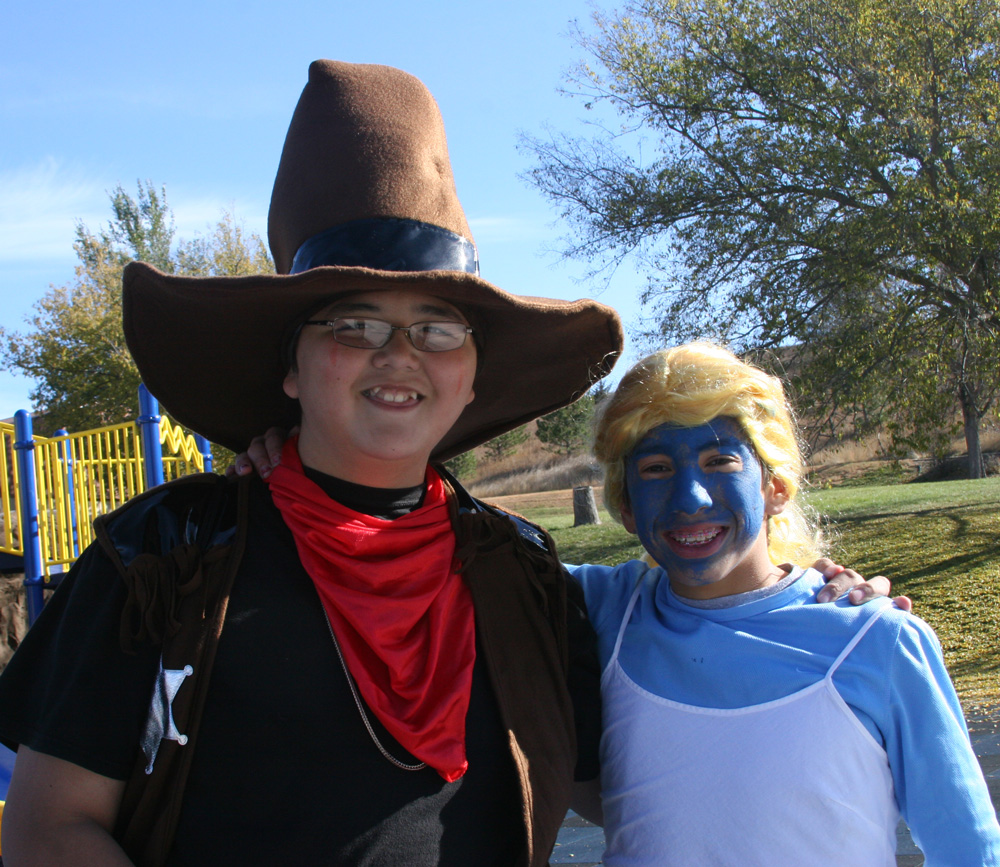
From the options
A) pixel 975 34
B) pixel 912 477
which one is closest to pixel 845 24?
pixel 975 34

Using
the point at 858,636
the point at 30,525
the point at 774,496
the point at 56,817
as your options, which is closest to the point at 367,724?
the point at 56,817

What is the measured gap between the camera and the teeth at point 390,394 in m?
1.85

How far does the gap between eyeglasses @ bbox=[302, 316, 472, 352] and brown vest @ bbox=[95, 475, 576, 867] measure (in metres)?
0.40

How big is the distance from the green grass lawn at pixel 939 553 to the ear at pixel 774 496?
9.79 feet

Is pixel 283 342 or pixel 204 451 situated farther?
pixel 204 451

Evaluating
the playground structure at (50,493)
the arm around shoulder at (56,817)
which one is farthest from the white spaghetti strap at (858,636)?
the playground structure at (50,493)

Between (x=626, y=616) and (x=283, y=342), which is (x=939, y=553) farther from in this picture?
(x=283, y=342)

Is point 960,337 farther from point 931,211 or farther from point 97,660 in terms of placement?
point 97,660

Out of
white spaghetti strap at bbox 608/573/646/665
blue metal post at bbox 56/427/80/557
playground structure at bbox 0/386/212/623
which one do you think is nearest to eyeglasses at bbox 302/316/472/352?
white spaghetti strap at bbox 608/573/646/665

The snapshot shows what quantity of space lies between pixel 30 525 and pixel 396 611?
308 inches

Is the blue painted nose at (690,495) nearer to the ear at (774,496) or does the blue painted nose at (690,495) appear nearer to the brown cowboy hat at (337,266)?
the ear at (774,496)

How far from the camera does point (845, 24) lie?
1031cm

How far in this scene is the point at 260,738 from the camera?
5.38ft

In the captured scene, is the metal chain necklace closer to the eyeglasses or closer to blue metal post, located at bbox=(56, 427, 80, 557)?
the eyeglasses
